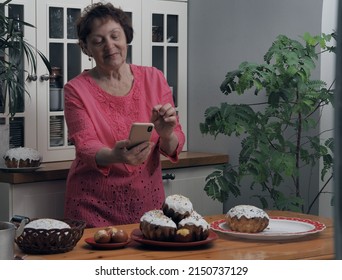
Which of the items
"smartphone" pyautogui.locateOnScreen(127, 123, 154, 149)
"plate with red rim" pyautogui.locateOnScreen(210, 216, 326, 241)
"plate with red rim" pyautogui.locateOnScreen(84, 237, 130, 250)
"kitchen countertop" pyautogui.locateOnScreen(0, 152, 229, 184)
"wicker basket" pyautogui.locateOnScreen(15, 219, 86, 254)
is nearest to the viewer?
"wicker basket" pyautogui.locateOnScreen(15, 219, 86, 254)

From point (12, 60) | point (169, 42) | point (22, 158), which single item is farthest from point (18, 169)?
point (169, 42)

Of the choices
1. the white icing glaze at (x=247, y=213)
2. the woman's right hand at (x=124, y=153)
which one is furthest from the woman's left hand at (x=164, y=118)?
the white icing glaze at (x=247, y=213)

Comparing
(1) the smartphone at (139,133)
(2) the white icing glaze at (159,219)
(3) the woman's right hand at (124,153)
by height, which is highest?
(1) the smartphone at (139,133)

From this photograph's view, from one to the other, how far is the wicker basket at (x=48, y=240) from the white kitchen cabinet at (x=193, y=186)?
2098mm

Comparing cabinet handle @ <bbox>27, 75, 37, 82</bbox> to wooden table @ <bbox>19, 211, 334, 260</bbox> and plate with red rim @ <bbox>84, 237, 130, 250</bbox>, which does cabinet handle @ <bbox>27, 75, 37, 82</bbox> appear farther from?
plate with red rim @ <bbox>84, 237, 130, 250</bbox>

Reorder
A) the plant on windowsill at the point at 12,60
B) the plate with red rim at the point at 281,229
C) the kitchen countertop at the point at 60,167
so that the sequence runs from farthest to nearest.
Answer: the kitchen countertop at the point at 60,167
the plant on windowsill at the point at 12,60
the plate with red rim at the point at 281,229

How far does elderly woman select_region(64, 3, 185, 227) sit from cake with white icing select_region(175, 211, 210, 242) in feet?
2.60

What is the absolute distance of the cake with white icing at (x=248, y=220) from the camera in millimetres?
1912

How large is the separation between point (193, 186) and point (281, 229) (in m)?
1.97

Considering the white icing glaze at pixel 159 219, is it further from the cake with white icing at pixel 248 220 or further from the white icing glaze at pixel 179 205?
the cake with white icing at pixel 248 220

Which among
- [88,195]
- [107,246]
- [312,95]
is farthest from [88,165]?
[312,95]

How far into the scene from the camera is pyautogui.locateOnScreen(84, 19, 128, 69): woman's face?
2.69 metres

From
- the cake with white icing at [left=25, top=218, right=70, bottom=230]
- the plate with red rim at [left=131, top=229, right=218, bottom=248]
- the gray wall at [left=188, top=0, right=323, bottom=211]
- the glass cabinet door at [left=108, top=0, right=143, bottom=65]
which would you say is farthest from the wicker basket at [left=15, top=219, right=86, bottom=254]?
the glass cabinet door at [left=108, top=0, right=143, bottom=65]

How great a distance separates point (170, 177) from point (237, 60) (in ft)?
2.66
